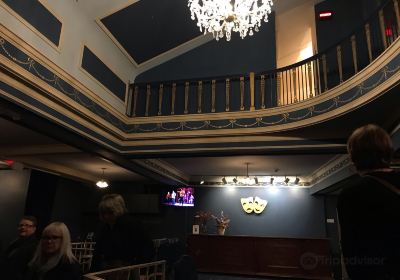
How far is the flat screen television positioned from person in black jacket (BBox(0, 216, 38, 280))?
19.5 ft

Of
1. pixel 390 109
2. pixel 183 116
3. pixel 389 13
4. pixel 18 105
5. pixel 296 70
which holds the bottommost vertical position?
pixel 18 105

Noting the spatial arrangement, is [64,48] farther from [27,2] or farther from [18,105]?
[18,105]

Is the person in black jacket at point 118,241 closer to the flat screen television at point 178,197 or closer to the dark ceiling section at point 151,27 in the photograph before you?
the dark ceiling section at point 151,27

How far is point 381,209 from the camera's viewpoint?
106 cm

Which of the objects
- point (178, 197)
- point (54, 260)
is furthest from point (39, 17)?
point (178, 197)

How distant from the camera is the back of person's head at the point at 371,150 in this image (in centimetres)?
114

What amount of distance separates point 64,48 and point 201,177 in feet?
18.5

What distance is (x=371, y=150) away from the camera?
115 centimetres

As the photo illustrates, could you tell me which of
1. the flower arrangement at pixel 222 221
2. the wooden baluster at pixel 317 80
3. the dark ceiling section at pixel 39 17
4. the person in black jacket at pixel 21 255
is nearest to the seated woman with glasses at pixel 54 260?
the person in black jacket at pixel 21 255

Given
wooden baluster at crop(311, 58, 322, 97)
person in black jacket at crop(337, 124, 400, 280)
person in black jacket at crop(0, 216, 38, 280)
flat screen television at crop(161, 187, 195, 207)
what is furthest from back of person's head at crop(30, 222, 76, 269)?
flat screen television at crop(161, 187, 195, 207)

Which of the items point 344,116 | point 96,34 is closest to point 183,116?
point 96,34

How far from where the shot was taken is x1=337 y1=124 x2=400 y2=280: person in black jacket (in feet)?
3.40

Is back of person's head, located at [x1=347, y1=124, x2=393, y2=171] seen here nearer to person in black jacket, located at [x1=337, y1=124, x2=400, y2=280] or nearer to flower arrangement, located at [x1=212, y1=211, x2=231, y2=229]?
person in black jacket, located at [x1=337, y1=124, x2=400, y2=280]

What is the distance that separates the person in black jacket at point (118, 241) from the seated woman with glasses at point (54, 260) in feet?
1.50
